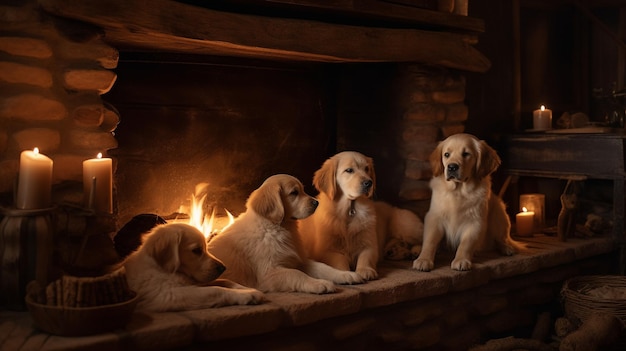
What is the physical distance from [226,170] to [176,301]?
151cm

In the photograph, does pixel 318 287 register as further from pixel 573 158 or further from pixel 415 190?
pixel 573 158

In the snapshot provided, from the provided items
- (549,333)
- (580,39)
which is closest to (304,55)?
(549,333)


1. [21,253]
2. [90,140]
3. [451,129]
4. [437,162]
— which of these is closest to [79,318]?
[21,253]

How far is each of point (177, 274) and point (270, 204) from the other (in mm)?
592

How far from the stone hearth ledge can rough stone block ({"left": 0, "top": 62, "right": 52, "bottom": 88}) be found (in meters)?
1.02

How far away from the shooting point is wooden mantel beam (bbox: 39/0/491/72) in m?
3.05

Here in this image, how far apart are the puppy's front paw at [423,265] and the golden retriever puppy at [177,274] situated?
115 centimetres

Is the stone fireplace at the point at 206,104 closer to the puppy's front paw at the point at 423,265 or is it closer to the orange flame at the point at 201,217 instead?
the orange flame at the point at 201,217

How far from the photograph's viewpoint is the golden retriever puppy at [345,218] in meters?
3.69

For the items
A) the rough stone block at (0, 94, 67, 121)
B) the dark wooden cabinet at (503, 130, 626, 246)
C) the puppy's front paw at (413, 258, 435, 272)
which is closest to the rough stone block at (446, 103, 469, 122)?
the dark wooden cabinet at (503, 130, 626, 246)

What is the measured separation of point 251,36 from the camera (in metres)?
3.51

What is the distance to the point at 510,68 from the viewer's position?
562cm

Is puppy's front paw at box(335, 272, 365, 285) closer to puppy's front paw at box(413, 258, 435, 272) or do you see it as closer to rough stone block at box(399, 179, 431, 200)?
puppy's front paw at box(413, 258, 435, 272)

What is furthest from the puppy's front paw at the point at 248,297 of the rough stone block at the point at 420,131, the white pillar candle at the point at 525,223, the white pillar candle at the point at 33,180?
the white pillar candle at the point at 525,223
